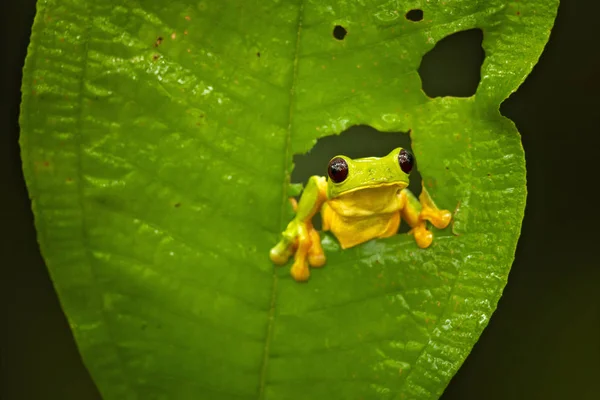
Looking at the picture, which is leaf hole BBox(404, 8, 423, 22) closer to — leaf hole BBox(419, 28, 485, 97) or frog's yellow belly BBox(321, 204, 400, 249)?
frog's yellow belly BBox(321, 204, 400, 249)

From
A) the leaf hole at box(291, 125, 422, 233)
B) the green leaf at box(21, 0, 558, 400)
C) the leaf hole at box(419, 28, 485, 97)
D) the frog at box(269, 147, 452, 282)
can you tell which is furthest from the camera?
the leaf hole at box(419, 28, 485, 97)

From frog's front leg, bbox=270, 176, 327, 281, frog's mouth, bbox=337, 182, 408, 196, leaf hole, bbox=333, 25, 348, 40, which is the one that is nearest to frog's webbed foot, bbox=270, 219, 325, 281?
frog's front leg, bbox=270, 176, 327, 281

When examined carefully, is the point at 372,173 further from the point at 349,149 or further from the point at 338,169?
the point at 349,149

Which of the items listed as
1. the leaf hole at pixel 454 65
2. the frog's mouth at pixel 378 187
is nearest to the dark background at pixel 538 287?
the leaf hole at pixel 454 65

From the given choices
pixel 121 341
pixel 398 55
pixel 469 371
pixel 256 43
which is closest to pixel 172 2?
pixel 256 43

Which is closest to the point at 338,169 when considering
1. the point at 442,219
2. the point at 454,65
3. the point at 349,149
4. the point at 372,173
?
the point at 372,173

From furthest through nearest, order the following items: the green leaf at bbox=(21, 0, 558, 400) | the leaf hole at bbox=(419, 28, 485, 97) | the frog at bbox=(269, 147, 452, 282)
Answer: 1. the leaf hole at bbox=(419, 28, 485, 97)
2. the frog at bbox=(269, 147, 452, 282)
3. the green leaf at bbox=(21, 0, 558, 400)
